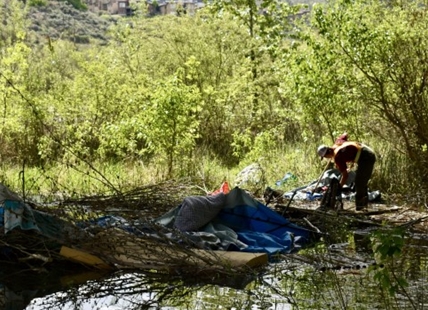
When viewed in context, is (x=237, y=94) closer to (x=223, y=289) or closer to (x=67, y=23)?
(x=223, y=289)

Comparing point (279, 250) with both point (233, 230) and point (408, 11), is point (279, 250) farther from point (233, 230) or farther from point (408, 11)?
point (408, 11)

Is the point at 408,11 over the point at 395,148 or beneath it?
over

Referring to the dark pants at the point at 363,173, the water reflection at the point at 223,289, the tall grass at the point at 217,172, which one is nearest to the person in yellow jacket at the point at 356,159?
the dark pants at the point at 363,173

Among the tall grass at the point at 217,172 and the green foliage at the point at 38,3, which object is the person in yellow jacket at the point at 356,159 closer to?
the tall grass at the point at 217,172

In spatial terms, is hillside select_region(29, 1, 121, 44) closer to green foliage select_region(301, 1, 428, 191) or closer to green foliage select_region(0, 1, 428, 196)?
green foliage select_region(0, 1, 428, 196)

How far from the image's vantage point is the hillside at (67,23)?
55312 mm

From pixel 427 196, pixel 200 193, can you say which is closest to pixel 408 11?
pixel 427 196

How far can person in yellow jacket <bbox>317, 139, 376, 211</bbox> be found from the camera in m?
11.7

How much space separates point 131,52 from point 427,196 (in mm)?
12897

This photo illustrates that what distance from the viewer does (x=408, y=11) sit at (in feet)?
43.9

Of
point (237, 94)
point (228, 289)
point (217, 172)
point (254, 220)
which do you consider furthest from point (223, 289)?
point (237, 94)

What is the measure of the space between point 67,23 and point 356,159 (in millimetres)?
50492

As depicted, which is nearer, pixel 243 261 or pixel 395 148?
pixel 243 261

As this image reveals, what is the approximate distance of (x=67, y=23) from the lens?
196 ft
